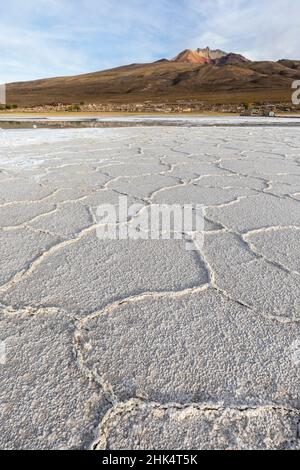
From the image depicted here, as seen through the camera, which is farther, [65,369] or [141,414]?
[65,369]

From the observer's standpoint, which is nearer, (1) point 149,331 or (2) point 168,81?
(1) point 149,331

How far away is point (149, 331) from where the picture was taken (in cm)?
95

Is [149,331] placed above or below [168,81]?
below

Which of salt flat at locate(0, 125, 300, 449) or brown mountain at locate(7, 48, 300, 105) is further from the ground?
brown mountain at locate(7, 48, 300, 105)

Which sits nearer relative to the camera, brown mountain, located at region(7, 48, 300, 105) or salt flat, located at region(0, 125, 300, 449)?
salt flat, located at region(0, 125, 300, 449)

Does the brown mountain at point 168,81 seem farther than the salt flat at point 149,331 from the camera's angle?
Yes

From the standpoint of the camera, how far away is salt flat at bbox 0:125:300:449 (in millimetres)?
685

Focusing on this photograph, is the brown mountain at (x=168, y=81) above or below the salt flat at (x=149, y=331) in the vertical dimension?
above

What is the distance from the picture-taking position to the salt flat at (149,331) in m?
0.68

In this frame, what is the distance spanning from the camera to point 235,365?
83 centimetres

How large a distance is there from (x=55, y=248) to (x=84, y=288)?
38cm

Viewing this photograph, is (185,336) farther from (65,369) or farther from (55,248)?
(55,248)

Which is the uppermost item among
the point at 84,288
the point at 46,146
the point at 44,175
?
the point at 46,146
